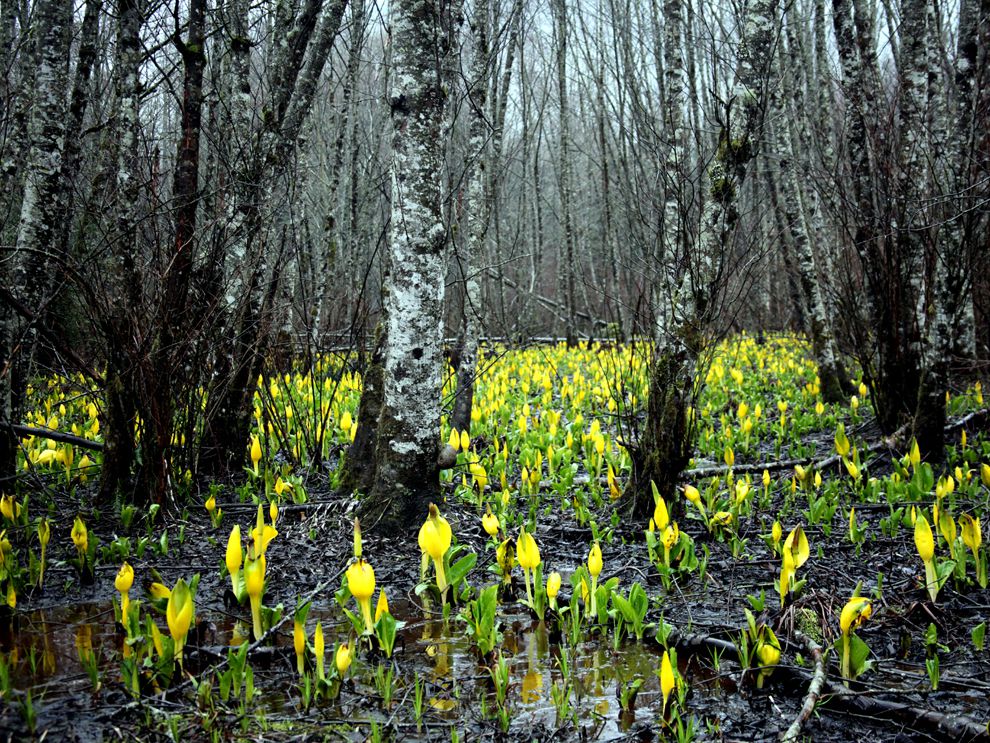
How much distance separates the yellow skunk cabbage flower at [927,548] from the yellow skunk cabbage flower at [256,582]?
240 centimetres

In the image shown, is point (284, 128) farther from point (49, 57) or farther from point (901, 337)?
→ point (901, 337)

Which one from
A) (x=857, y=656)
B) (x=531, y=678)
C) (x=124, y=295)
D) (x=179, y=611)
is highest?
(x=124, y=295)

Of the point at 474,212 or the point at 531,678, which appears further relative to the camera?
the point at 474,212

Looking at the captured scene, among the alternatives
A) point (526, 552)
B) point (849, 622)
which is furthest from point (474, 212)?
point (849, 622)

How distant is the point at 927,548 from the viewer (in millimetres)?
2760

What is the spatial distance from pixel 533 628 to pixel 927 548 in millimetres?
1553

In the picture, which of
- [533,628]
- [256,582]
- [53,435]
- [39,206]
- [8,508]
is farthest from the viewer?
[39,206]

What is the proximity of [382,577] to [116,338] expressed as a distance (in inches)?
76.4

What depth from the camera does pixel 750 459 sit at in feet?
19.9

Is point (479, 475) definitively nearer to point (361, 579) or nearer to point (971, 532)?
point (361, 579)

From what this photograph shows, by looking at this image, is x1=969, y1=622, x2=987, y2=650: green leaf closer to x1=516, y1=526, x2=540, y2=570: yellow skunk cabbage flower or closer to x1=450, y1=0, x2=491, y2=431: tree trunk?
x1=516, y1=526, x2=540, y2=570: yellow skunk cabbage flower

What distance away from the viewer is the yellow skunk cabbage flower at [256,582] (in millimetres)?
2525

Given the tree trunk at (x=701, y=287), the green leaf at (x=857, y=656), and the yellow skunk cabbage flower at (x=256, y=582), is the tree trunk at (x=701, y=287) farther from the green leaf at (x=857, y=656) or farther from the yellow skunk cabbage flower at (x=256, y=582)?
the yellow skunk cabbage flower at (x=256, y=582)

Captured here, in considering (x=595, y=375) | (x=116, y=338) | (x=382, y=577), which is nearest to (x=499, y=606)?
(x=382, y=577)
